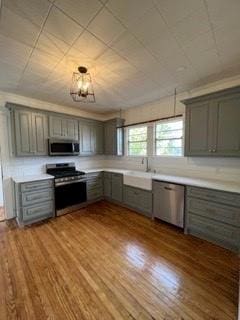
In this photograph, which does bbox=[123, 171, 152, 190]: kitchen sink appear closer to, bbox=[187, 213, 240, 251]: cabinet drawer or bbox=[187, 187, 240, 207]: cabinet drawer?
bbox=[187, 187, 240, 207]: cabinet drawer

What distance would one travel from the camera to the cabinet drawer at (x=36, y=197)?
10.2 ft

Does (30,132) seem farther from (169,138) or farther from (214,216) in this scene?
(214,216)

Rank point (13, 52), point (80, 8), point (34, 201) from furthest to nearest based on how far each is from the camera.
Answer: point (34, 201) → point (13, 52) → point (80, 8)

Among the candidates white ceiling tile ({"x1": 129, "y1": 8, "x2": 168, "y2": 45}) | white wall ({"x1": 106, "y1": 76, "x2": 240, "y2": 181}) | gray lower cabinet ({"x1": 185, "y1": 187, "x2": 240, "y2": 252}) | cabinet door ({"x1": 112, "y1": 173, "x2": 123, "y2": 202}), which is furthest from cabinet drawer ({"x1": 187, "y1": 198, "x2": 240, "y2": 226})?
white ceiling tile ({"x1": 129, "y1": 8, "x2": 168, "y2": 45})

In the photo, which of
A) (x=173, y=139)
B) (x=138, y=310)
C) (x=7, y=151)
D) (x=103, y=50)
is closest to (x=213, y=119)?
(x=173, y=139)

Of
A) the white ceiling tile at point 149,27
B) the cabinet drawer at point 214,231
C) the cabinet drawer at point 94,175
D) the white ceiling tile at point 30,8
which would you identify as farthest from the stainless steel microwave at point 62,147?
the cabinet drawer at point 214,231

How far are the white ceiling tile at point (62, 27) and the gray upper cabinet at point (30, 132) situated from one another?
2094 millimetres

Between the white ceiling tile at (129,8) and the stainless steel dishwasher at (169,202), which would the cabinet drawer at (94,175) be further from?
the white ceiling tile at (129,8)

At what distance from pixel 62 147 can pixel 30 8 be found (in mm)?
2854

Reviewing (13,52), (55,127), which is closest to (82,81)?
(13,52)

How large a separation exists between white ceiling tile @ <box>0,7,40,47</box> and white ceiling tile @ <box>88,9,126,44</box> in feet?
1.94

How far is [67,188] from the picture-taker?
3.76 metres

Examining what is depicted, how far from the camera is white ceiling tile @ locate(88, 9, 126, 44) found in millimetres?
1482

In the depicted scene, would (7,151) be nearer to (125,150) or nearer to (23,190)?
(23,190)
